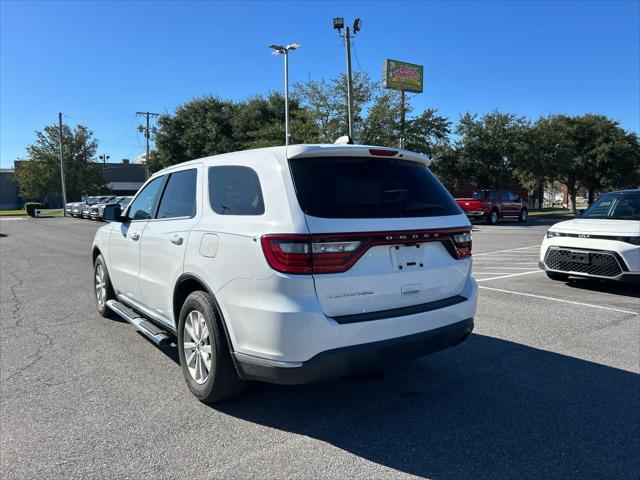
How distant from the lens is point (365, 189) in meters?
3.30

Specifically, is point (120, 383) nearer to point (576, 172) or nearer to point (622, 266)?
point (622, 266)

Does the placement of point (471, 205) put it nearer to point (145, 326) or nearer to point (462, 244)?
point (462, 244)

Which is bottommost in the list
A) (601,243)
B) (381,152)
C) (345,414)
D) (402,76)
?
(345,414)

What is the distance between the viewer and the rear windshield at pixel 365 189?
122 inches

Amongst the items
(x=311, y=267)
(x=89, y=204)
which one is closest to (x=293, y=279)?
(x=311, y=267)

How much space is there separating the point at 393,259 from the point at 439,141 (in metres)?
33.5

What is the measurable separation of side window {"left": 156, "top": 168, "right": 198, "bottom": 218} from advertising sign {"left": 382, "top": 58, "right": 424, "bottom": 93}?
28739 mm

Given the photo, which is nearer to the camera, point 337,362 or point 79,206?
point 337,362

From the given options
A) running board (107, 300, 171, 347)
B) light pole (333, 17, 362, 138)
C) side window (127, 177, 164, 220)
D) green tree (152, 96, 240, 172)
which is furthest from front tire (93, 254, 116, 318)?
green tree (152, 96, 240, 172)

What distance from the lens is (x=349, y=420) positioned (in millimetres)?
3383

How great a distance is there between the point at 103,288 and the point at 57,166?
50862 millimetres

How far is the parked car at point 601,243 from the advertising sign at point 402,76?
81.7 ft

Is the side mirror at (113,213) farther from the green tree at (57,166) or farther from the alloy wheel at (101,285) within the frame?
the green tree at (57,166)

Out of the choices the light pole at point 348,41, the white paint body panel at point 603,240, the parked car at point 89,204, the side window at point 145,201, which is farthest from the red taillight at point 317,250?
the parked car at point 89,204
